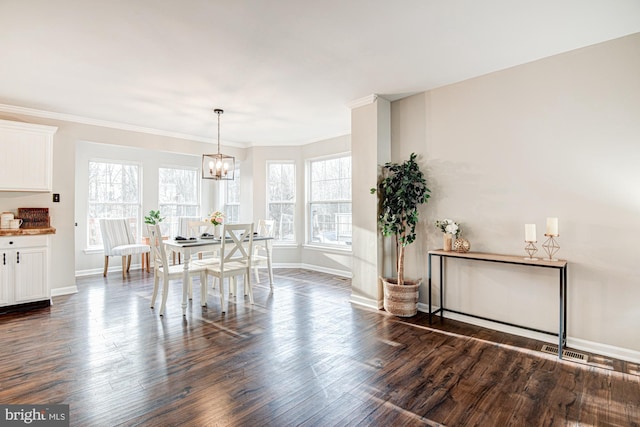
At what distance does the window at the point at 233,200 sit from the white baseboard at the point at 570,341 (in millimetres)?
5171

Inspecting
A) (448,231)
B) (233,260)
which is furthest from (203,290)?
(448,231)

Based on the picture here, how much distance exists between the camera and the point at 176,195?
23.9 feet

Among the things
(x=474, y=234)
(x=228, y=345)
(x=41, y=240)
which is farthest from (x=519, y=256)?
(x=41, y=240)

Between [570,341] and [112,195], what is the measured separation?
24.9 feet

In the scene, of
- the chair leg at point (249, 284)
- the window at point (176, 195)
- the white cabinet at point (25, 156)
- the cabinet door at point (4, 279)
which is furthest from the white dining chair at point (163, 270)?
the window at point (176, 195)

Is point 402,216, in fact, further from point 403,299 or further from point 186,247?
point 186,247

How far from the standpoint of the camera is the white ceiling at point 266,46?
2268 millimetres

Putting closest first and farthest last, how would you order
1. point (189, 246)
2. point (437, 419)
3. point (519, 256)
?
point (437, 419) → point (519, 256) → point (189, 246)

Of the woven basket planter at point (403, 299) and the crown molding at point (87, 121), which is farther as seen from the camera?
Answer: the crown molding at point (87, 121)

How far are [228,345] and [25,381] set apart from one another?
1.44 meters

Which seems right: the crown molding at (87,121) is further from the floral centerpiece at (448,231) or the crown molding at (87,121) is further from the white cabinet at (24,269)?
the floral centerpiece at (448,231)

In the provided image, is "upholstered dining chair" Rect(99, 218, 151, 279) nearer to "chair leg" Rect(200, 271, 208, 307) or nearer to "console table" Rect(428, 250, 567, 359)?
"chair leg" Rect(200, 271, 208, 307)

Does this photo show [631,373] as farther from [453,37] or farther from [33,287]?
[33,287]

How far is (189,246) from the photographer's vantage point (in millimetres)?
3859
